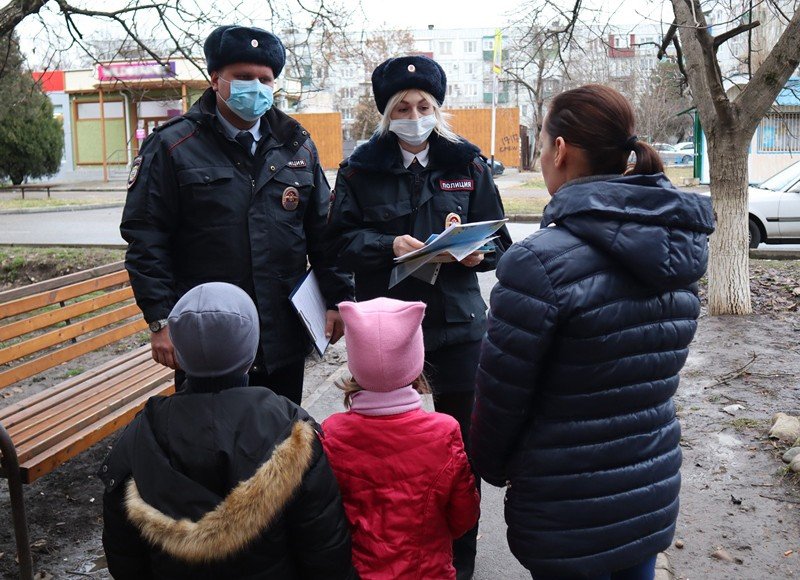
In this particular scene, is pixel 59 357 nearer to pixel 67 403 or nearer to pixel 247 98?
pixel 67 403

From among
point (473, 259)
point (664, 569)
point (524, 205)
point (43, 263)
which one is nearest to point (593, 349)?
→ point (473, 259)

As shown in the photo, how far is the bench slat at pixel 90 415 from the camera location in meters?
3.64

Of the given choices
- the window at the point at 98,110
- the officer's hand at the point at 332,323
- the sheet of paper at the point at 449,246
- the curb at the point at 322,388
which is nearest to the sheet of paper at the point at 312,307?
the officer's hand at the point at 332,323

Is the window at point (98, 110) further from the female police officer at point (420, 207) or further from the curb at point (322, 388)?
the female police officer at point (420, 207)

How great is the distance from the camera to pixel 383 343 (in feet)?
7.54

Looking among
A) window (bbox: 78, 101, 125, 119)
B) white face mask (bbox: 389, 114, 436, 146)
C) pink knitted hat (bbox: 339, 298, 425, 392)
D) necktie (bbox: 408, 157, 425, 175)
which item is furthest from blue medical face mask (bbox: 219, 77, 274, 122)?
window (bbox: 78, 101, 125, 119)

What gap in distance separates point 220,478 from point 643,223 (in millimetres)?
1235

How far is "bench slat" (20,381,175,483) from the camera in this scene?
11.3 ft

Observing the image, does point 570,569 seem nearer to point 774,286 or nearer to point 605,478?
point 605,478

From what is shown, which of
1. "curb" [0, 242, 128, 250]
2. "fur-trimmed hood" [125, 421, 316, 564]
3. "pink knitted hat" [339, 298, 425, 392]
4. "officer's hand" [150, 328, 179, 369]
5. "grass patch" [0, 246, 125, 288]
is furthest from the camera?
"curb" [0, 242, 128, 250]

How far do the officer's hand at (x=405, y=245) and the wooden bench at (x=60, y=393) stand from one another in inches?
68.5

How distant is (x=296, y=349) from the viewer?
10.9 feet

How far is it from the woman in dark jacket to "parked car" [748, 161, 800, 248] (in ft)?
37.7

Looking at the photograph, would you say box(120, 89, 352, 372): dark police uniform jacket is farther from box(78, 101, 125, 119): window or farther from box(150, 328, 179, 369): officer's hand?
box(78, 101, 125, 119): window
